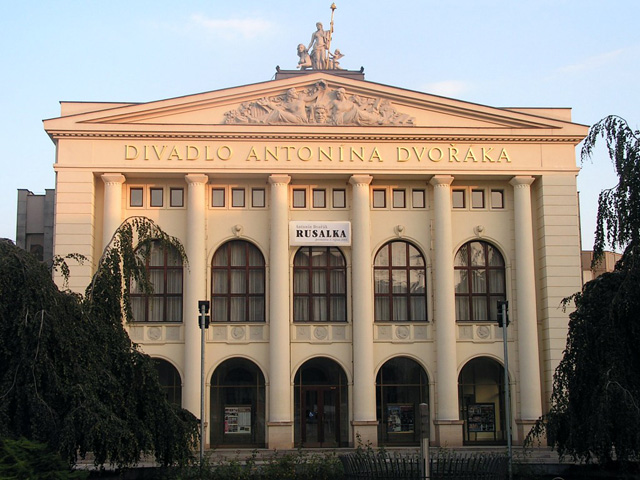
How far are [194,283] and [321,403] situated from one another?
784 centimetres

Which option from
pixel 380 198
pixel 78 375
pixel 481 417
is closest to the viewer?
pixel 78 375

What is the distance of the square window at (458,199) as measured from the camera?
146 ft

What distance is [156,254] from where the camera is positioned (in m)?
43.0

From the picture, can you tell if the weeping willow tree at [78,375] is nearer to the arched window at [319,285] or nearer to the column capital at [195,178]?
the column capital at [195,178]

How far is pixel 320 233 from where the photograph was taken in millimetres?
42969

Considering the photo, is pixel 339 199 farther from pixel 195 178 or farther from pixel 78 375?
pixel 78 375

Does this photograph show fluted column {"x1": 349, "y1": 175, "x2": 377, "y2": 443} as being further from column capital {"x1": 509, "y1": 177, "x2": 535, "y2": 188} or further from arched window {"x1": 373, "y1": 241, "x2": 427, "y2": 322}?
column capital {"x1": 509, "y1": 177, "x2": 535, "y2": 188}

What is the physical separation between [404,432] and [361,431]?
285 centimetres

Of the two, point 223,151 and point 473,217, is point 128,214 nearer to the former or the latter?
point 223,151

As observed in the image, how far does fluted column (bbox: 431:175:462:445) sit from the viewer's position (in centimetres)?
4169

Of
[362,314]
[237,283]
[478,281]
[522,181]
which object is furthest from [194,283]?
[522,181]

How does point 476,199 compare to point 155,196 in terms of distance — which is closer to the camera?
point 155,196

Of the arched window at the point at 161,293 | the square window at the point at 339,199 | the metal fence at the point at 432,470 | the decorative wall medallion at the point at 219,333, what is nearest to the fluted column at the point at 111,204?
the arched window at the point at 161,293

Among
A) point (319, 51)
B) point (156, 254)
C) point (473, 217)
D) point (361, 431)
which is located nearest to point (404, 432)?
point (361, 431)
